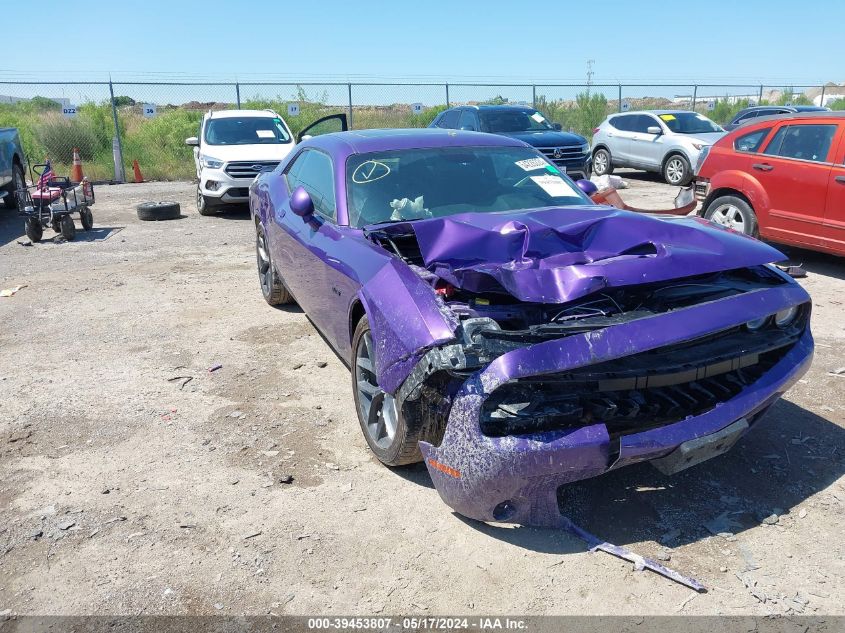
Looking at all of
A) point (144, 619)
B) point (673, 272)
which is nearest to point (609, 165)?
point (673, 272)

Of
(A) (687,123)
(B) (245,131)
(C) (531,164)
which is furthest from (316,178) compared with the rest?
(A) (687,123)

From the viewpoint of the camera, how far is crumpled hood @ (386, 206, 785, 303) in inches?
120

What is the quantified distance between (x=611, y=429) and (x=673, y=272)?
0.80 meters

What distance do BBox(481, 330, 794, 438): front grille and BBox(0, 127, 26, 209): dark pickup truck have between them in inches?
437

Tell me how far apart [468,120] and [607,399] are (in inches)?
445

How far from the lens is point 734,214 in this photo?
8180 millimetres

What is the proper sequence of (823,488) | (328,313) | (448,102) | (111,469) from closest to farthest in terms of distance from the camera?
(823,488) < (111,469) < (328,313) < (448,102)

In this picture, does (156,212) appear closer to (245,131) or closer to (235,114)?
(245,131)

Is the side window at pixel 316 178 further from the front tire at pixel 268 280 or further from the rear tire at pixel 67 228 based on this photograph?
the rear tire at pixel 67 228

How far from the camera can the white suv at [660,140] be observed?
14977 mm

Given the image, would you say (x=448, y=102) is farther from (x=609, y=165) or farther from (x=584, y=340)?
(x=584, y=340)

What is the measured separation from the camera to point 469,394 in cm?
278

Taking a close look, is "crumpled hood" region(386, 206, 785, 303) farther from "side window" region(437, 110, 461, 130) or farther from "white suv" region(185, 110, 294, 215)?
"side window" region(437, 110, 461, 130)

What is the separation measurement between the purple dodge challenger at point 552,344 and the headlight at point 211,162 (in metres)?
8.30
